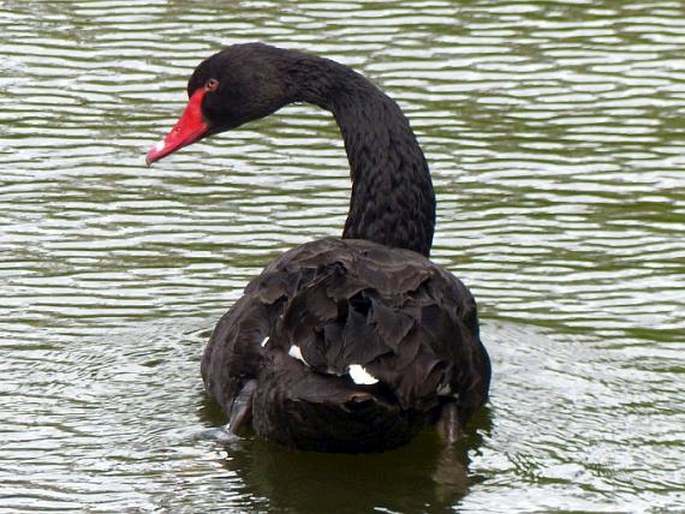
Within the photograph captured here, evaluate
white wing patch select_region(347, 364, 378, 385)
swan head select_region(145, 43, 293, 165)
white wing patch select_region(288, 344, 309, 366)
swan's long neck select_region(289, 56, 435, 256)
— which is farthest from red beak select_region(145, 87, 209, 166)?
white wing patch select_region(347, 364, 378, 385)

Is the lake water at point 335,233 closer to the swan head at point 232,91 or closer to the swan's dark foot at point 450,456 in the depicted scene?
the swan's dark foot at point 450,456

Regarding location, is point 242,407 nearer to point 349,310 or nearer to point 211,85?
point 349,310

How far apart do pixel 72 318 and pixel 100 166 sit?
5.90 feet

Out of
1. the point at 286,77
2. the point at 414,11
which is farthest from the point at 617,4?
the point at 286,77

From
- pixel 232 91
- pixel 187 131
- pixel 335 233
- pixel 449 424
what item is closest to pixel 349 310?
pixel 449 424

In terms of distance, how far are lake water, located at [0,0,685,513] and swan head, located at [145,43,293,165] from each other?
774 millimetres

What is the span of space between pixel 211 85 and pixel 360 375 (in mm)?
2193

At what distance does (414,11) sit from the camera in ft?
41.9

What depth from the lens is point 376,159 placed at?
8383 mm

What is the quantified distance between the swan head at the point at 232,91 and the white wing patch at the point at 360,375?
204 centimetres

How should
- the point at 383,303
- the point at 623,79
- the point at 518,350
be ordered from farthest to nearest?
the point at 623,79, the point at 518,350, the point at 383,303

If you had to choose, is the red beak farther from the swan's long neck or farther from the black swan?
the swan's long neck

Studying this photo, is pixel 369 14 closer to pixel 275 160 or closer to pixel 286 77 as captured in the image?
pixel 275 160

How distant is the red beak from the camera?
8.77 metres
